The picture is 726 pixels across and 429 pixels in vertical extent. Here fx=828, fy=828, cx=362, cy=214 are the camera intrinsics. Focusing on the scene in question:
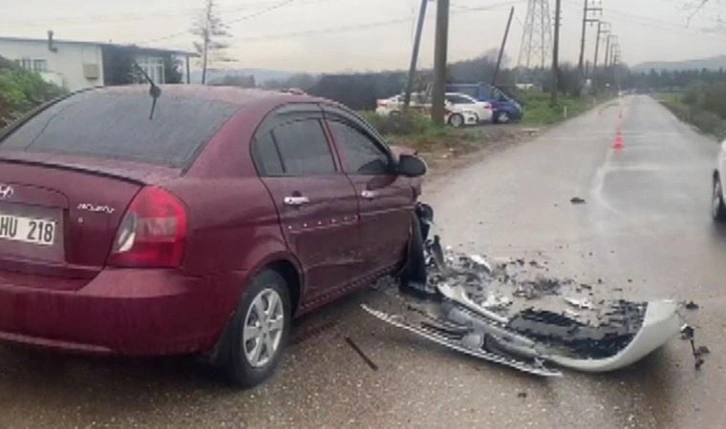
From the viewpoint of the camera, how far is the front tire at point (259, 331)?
4.15 m

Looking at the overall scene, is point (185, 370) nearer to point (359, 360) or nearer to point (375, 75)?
point (359, 360)

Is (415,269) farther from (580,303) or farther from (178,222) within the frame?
(178,222)

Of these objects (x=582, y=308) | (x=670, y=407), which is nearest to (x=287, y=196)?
(x=670, y=407)

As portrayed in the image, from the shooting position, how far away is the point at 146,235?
3.71 m

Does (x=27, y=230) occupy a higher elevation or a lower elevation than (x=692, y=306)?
higher

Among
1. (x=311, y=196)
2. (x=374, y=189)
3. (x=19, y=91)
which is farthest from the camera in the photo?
→ (x=19, y=91)

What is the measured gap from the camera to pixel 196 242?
3799 millimetres

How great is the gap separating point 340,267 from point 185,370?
3.74ft

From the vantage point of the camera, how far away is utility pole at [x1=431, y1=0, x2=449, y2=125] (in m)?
25.5

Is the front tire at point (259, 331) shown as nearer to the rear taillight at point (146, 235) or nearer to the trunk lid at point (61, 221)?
the rear taillight at point (146, 235)

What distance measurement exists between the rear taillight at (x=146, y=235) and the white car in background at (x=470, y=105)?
33.9m

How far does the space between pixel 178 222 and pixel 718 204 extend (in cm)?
866

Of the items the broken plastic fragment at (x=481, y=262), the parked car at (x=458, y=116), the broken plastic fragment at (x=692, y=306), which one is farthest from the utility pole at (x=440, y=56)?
the broken plastic fragment at (x=692, y=306)

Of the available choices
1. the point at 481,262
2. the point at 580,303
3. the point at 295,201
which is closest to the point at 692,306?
the point at 580,303
